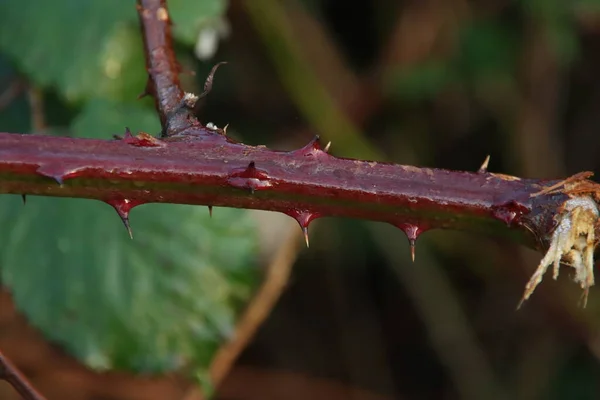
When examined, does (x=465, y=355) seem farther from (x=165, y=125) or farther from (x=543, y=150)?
(x=165, y=125)

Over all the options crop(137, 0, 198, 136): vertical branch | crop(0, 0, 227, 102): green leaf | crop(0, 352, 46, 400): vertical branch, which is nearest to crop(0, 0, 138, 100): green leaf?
crop(0, 0, 227, 102): green leaf

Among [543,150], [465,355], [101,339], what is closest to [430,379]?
[465,355]

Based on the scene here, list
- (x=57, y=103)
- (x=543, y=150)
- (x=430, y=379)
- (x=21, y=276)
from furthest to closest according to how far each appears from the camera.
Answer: (x=430, y=379) < (x=543, y=150) < (x=57, y=103) < (x=21, y=276)

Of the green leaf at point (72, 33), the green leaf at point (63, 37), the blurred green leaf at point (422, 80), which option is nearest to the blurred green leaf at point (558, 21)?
the blurred green leaf at point (422, 80)

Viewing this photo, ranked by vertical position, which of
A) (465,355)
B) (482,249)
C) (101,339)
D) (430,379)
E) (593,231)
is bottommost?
(430,379)

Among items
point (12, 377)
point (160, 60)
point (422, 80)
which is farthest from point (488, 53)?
point (12, 377)

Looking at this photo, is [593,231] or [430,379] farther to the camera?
[430,379]

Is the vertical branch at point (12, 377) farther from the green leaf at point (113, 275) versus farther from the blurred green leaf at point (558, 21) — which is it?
the blurred green leaf at point (558, 21)
